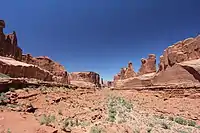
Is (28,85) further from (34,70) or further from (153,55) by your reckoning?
(153,55)

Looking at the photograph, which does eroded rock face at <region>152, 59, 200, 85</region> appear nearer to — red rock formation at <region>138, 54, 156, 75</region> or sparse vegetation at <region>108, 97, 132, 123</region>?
sparse vegetation at <region>108, 97, 132, 123</region>

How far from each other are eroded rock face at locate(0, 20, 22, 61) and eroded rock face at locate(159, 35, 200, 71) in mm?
34136

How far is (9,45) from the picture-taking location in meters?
46.6

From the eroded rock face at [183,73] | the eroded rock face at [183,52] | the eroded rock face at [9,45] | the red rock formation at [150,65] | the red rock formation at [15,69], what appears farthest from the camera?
the red rock formation at [150,65]

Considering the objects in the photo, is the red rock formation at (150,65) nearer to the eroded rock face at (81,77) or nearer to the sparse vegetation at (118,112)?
the sparse vegetation at (118,112)

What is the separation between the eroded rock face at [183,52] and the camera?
22.7 meters

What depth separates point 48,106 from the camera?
12.6 meters

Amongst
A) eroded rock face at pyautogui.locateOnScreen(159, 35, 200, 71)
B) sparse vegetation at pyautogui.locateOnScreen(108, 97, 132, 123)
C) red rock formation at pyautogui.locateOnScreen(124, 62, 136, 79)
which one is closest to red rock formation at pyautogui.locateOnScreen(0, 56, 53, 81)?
sparse vegetation at pyautogui.locateOnScreen(108, 97, 132, 123)

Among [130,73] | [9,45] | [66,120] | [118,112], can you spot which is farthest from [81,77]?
[66,120]

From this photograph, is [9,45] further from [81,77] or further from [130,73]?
[81,77]

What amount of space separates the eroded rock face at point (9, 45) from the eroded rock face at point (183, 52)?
34.1 meters

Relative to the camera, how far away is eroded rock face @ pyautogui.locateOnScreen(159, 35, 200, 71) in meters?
22.7

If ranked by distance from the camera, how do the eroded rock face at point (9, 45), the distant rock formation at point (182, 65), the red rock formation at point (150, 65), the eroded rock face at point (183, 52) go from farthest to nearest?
1. the red rock formation at point (150, 65)
2. the eroded rock face at point (9, 45)
3. the eroded rock face at point (183, 52)
4. the distant rock formation at point (182, 65)

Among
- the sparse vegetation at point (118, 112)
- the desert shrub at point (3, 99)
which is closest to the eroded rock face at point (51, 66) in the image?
the sparse vegetation at point (118, 112)
